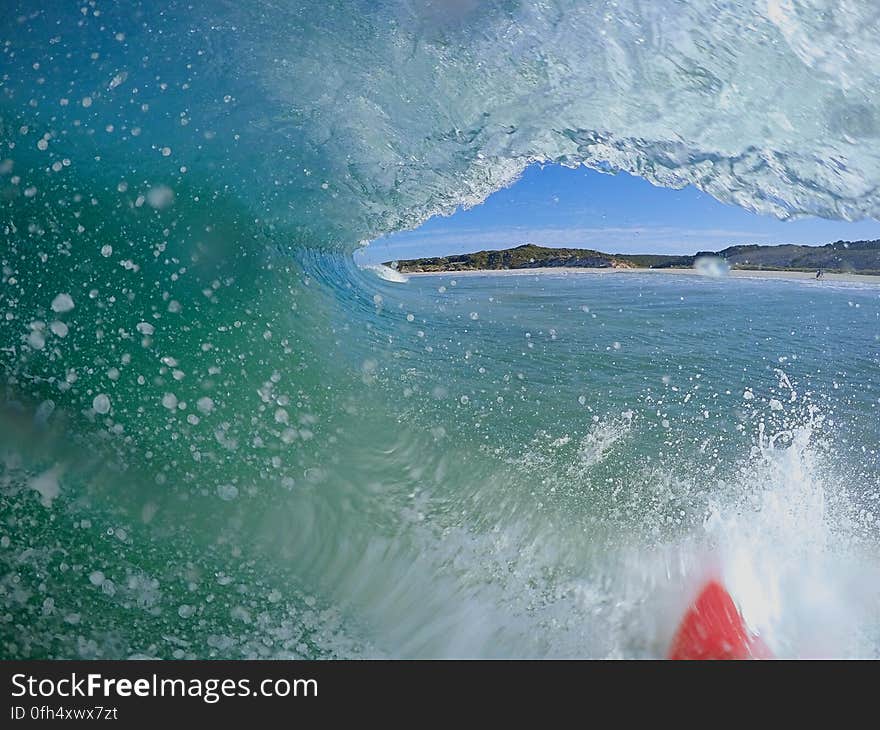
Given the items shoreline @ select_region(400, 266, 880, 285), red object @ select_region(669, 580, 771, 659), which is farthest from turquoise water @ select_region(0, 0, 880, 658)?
shoreline @ select_region(400, 266, 880, 285)

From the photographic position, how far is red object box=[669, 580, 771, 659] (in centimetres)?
367

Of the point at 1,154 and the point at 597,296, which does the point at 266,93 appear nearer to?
the point at 1,154

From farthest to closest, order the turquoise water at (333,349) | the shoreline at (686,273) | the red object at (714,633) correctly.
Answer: the shoreline at (686,273) → the red object at (714,633) → the turquoise water at (333,349)

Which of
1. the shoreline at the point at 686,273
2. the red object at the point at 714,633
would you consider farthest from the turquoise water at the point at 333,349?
the shoreline at the point at 686,273

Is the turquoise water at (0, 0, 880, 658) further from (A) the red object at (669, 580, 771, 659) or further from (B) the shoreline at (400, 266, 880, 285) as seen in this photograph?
(B) the shoreline at (400, 266, 880, 285)

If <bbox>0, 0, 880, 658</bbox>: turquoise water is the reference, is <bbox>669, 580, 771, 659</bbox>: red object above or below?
below

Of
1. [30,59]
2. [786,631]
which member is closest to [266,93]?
[30,59]

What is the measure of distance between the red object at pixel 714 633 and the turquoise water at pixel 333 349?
9cm

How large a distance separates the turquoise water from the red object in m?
0.09

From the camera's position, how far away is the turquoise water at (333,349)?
3473 mm

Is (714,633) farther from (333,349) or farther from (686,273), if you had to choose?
(686,273)

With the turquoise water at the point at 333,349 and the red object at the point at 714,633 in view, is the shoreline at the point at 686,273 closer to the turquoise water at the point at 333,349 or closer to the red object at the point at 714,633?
the turquoise water at the point at 333,349

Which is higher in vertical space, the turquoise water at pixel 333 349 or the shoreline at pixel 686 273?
the turquoise water at pixel 333 349
